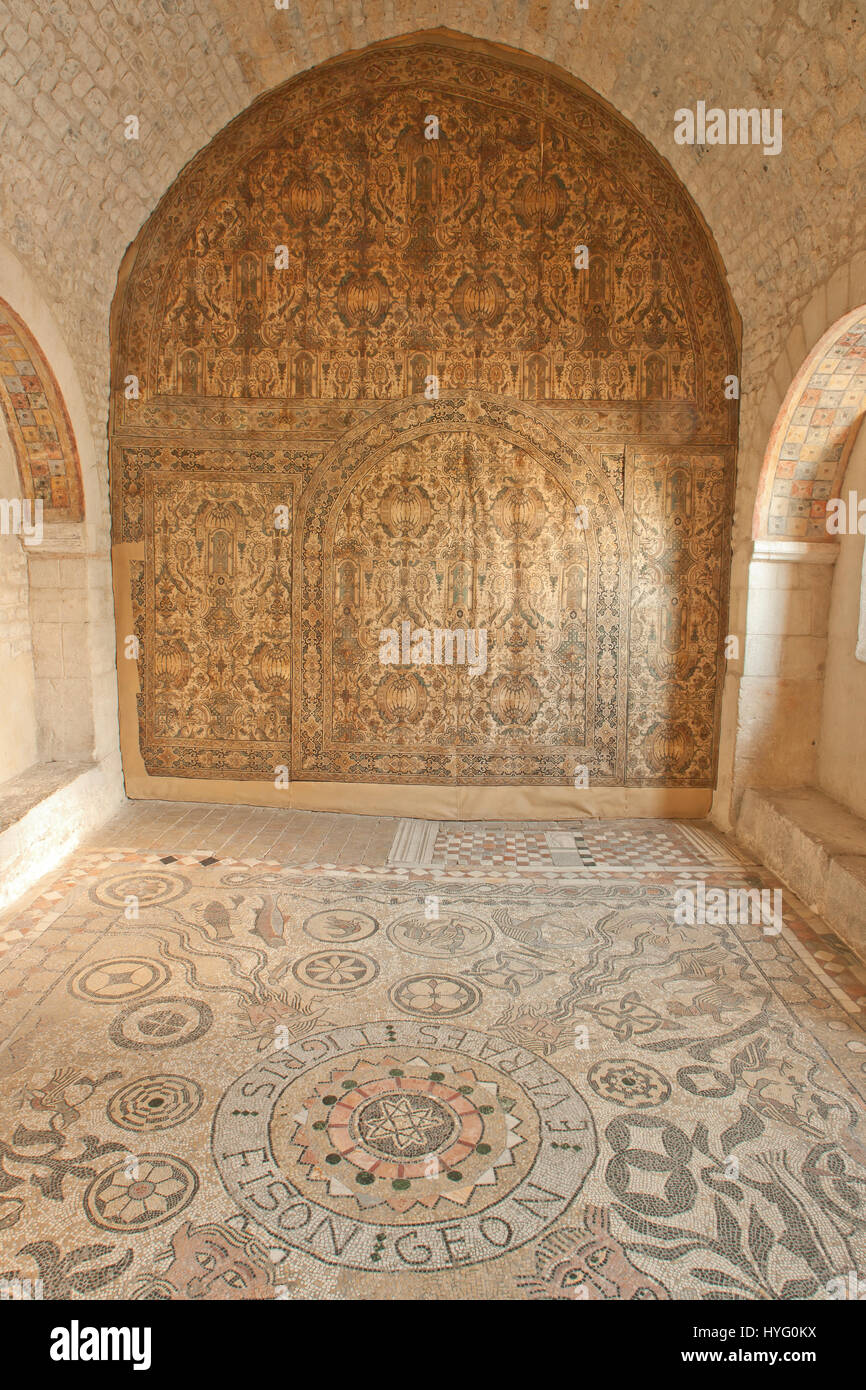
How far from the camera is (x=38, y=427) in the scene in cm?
550

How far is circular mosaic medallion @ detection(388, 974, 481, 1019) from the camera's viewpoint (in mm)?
3727

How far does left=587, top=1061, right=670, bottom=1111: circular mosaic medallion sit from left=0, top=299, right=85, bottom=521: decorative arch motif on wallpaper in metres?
4.50

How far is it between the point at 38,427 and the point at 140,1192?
4454 mm

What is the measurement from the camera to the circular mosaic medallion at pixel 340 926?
441 cm

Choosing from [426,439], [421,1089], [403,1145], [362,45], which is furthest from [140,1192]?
[362,45]

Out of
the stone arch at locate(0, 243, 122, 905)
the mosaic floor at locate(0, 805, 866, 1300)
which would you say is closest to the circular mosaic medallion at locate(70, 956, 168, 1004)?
the mosaic floor at locate(0, 805, 866, 1300)

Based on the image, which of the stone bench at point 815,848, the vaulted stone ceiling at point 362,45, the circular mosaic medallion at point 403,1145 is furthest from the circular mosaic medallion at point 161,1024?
the vaulted stone ceiling at point 362,45

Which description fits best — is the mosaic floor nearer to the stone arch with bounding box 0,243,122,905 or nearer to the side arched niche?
the stone arch with bounding box 0,243,122,905

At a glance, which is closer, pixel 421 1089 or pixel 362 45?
pixel 421 1089

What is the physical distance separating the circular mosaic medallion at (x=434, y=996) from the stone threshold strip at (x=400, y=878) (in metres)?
1.17

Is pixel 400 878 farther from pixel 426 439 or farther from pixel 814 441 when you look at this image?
pixel 814 441

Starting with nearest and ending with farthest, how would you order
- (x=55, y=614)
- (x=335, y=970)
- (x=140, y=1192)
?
(x=140, y=1192) → (x=335, y=970) → (x=55, y=614)

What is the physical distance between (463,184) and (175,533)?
115 inches

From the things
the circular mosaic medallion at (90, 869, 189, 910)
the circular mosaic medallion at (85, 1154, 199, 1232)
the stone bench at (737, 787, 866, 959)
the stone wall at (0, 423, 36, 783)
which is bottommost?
the circular mosaic medallion at (90, 869, 189, 910)
